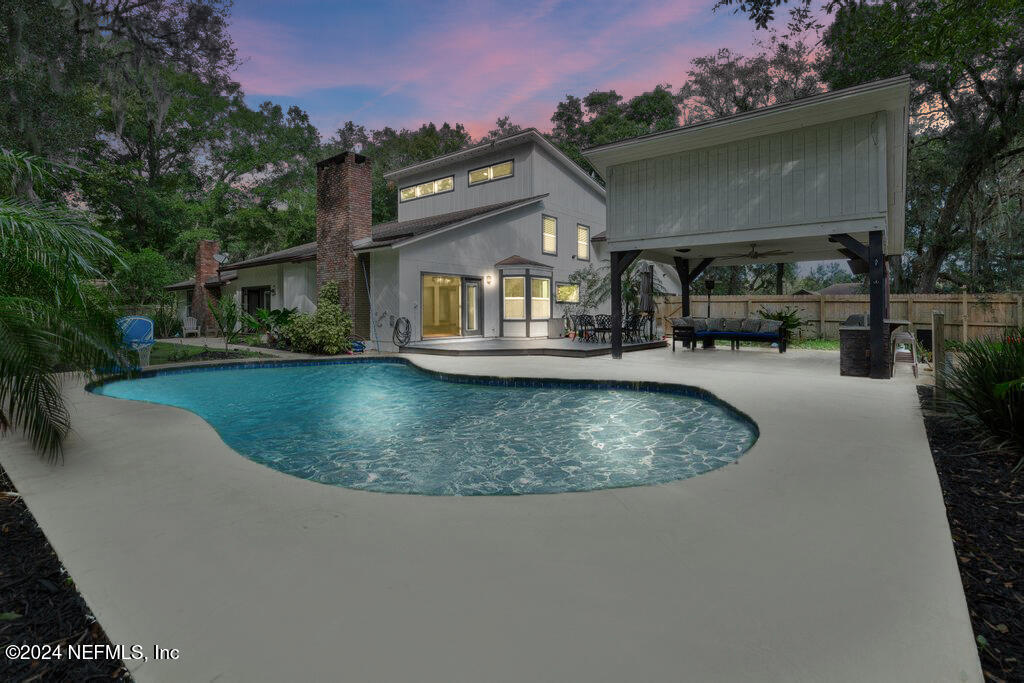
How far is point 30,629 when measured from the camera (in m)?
1.74

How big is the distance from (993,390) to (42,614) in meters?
5.84

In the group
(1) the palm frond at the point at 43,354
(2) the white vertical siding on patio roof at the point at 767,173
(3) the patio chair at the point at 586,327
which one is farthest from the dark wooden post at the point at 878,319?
(1) the palm frond at the point at 43,354

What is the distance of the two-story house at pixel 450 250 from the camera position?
1363cm

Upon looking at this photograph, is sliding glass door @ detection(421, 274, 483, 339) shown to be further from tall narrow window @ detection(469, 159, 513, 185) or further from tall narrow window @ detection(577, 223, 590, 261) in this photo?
tall narrow window @ detection(577, 223, 590, 261)

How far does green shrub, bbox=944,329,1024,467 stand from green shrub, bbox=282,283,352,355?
11328mm

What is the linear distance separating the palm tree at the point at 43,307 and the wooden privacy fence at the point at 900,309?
13.3 m

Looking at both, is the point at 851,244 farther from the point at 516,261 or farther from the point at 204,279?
the point at 204,279

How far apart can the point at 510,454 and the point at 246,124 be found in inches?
1529

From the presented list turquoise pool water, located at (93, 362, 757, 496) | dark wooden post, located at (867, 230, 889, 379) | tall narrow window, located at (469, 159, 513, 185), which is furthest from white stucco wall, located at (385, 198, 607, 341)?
dark wooden post, located at (867, 230, 889, 379)

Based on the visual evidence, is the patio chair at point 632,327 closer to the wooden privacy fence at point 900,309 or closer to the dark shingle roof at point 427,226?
the wooden privacy fence at point 900,309

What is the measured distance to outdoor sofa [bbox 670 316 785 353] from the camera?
35.1 feet

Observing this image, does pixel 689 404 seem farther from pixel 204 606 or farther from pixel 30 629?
pixel 30 629

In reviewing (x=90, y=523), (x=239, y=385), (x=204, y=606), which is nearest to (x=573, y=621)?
(x=204, y=606)

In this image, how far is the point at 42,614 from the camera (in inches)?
71.4
